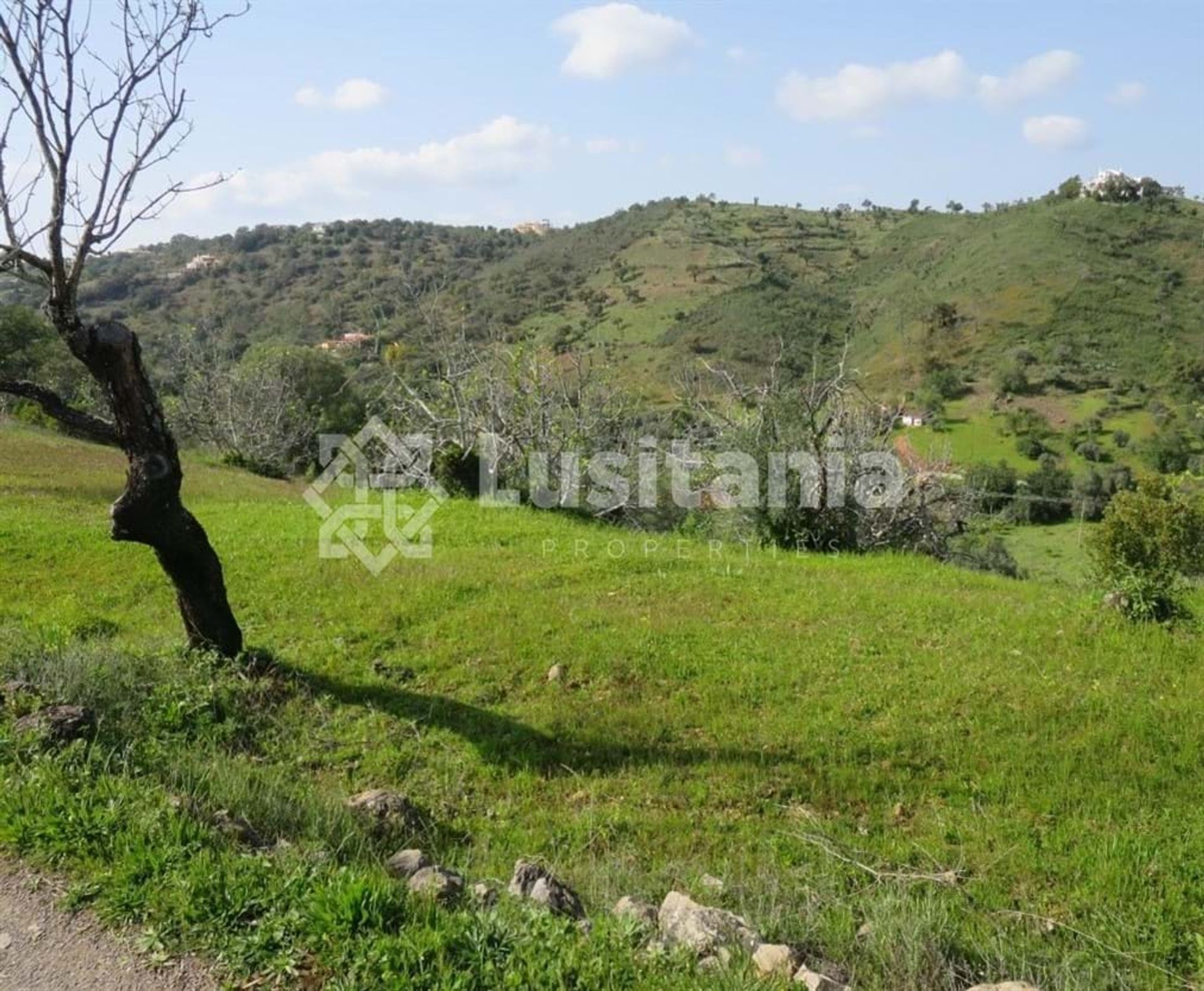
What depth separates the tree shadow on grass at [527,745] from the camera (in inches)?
245

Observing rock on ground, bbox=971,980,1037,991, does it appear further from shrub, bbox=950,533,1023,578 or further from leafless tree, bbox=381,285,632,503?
leafless tree, bbox=381,285,632,503

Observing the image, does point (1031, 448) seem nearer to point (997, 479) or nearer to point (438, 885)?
point (997, 479)

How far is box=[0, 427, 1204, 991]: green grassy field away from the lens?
343 centimetres

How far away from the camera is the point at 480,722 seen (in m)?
6.79

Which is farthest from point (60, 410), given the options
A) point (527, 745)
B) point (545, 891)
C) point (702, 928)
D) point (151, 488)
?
point (702, 928)

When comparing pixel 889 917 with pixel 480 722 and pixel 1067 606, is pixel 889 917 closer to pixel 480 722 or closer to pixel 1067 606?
pixel 480 722

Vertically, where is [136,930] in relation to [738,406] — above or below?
below

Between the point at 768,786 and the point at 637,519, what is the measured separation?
11.1 m

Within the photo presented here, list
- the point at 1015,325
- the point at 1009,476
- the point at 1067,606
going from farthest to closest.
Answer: the point at 1015,325 < the point at 1009,476 < the point at 1067,606

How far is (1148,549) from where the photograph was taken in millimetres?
9484

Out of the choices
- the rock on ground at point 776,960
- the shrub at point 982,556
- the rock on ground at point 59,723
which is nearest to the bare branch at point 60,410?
the rock on ground at point 59,723

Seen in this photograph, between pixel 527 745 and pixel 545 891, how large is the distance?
267 cm

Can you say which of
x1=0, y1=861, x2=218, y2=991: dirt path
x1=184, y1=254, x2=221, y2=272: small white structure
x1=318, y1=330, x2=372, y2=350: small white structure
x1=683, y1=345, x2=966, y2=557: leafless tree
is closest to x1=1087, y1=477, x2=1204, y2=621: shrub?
x1=683, y1=345, x2=966, y2=557: leafless tree

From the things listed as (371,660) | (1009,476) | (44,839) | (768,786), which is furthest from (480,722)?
(1009,476)
